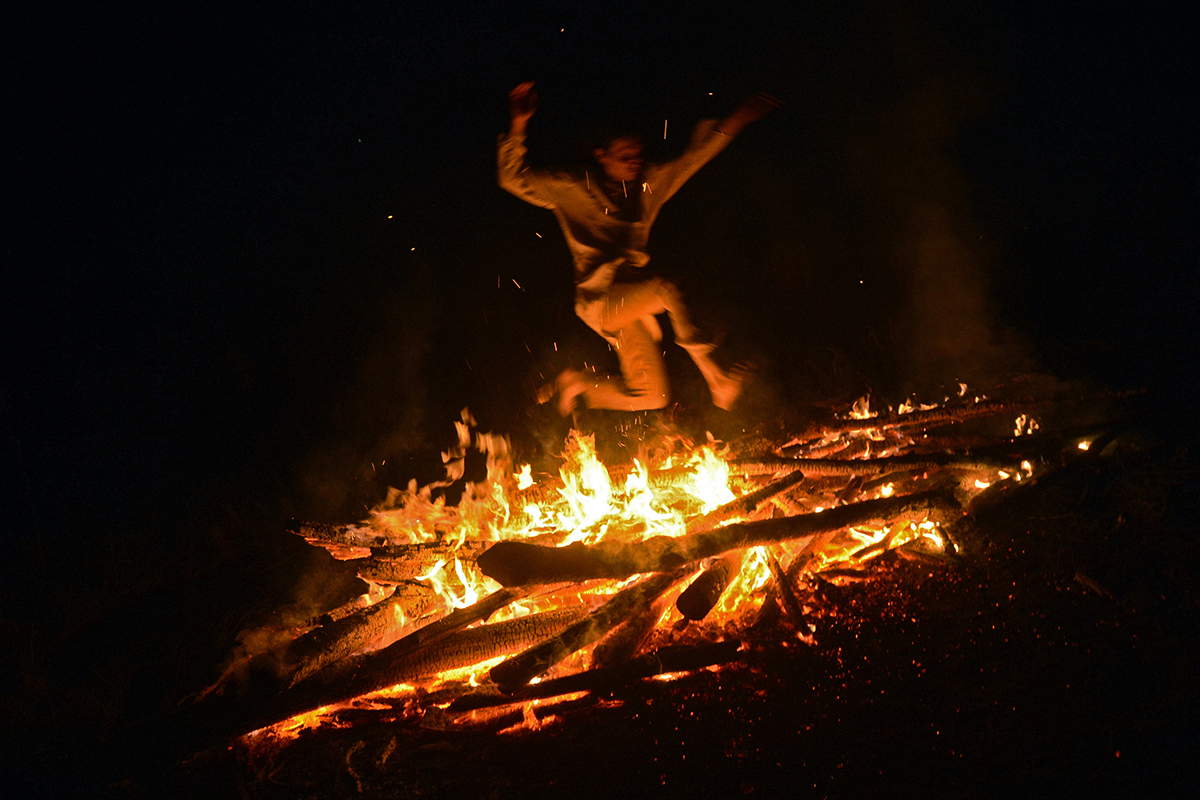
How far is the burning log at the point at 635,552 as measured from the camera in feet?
8.25

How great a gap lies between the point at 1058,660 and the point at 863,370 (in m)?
4.08

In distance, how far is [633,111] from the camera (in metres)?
8.04

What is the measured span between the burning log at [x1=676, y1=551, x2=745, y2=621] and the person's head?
2967mm

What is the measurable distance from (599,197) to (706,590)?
3121 mm

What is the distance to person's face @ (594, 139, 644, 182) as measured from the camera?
423 centimetres

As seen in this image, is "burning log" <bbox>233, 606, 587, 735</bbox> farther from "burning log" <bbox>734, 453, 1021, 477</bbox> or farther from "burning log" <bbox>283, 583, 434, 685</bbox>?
"burning log" <bbox>734, 453, 1021, 477</bbox>

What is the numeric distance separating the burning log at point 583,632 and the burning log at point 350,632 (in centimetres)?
64

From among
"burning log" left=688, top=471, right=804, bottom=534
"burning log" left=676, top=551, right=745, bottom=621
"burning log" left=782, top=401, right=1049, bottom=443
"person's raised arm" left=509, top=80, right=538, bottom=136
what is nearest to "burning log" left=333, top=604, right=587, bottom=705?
"burning log" left=676, top=551, right=745, bottom=621

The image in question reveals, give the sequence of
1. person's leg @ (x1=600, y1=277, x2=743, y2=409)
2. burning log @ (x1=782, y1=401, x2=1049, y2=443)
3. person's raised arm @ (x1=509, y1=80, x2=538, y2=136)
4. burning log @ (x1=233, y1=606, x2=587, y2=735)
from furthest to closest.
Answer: person's leg @ (x1=600, y1=277, x2=743, y2=409), person's raised arm @ (x1=509, y1=80, x2=538, y2=136), burning log @ (x1=782, y1=401, x2=1049, y2=443), burning log @ (x1=233, y1=606, x2=587, y2=735)

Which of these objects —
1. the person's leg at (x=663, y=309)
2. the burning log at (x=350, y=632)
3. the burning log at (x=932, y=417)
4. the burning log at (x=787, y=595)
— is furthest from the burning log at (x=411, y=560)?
the person's leg at (x=663, y=309)

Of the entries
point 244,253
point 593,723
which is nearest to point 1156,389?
point 593,723

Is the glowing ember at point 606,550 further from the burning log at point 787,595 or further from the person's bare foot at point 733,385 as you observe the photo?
the person's bare foot at point 733,385

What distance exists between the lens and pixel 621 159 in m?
4.30

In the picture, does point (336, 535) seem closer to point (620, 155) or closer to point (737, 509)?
point (737, 509)
